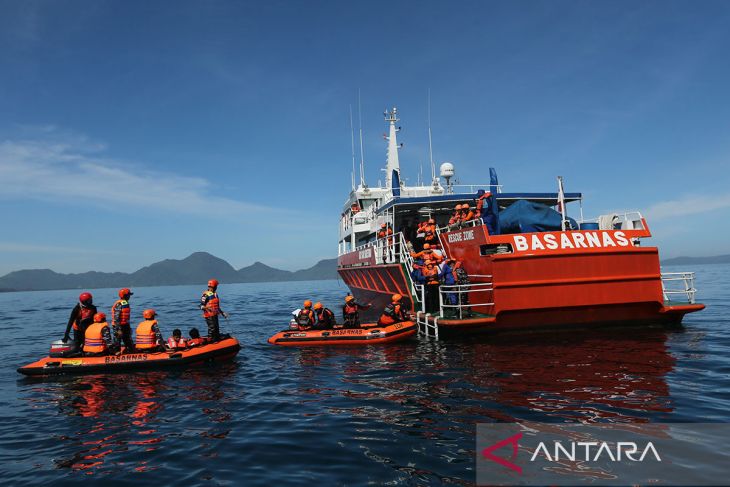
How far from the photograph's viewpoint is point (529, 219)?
1331 cm

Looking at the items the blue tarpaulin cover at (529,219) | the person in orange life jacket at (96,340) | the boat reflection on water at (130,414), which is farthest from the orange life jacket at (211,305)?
the blue tarpaulin cover at (529,219)

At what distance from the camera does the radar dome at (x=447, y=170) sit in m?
24.1

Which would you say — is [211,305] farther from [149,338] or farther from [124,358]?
[124,358]

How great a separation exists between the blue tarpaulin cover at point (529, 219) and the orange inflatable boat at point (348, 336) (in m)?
4.46

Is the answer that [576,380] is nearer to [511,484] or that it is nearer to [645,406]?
[645,406]

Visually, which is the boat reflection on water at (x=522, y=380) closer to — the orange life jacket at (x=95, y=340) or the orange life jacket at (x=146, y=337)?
the orange life jacket at (x=146, y=337)

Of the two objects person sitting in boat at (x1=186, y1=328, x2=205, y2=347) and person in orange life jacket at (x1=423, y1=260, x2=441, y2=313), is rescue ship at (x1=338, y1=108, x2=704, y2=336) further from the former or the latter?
person sitting in boat at (x1=186, y1=328, x2=205, y2=347)

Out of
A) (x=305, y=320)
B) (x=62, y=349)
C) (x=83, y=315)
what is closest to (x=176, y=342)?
(x=83, y=315)

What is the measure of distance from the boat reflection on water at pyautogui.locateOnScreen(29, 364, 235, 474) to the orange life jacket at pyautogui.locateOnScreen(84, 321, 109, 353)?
0.64 metres

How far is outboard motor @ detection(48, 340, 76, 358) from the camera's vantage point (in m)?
10.1

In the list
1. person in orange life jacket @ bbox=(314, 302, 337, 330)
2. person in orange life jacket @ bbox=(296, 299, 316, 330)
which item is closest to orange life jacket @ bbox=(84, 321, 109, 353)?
person in orange life jacket @ bbox=(296, 299, 316, 330)

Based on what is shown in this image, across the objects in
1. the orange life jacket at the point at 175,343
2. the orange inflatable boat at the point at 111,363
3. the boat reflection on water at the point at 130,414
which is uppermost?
the orange life jacket at the point at 175,343

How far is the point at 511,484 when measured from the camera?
412cm

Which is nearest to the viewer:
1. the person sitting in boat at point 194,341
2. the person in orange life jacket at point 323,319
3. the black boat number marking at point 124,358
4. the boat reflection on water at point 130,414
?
the boat reflection on water at point 130,414
